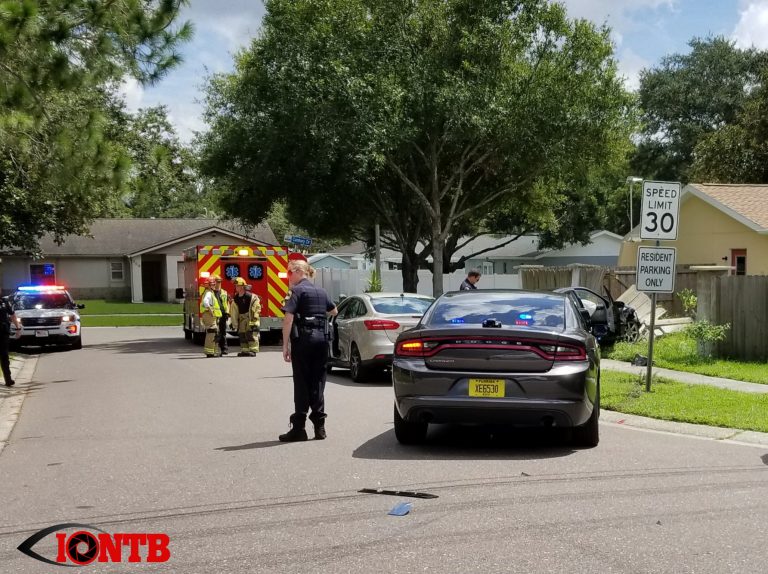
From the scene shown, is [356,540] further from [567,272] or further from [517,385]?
[567,272]

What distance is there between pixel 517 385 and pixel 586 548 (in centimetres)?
289

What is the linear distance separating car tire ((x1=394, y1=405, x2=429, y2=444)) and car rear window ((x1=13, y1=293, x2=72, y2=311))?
58.3ft

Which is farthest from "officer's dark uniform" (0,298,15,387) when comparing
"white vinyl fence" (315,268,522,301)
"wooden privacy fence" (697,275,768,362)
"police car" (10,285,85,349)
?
"white vinyl fence" (315,268,522,301)

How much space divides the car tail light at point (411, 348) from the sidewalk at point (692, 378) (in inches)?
235

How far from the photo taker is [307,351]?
8.96 metres

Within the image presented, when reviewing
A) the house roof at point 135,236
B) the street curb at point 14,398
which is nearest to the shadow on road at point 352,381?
the street curb at point 14,398

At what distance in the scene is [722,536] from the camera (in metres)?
5.55

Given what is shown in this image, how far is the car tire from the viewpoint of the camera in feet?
28.6

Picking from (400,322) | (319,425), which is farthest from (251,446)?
(400,322)

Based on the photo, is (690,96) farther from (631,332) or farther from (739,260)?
(631,332)

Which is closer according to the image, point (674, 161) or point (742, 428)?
point (742, 428)

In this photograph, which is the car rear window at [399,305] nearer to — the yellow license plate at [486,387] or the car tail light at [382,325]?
the car tail light at [382,325]

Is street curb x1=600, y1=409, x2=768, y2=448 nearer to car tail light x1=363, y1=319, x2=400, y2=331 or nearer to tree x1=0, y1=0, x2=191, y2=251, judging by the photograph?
car tail light x1=363, y1=319, x2=400, y2=331

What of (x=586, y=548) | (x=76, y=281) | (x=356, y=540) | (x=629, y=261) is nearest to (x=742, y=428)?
(x=586, y=548)
